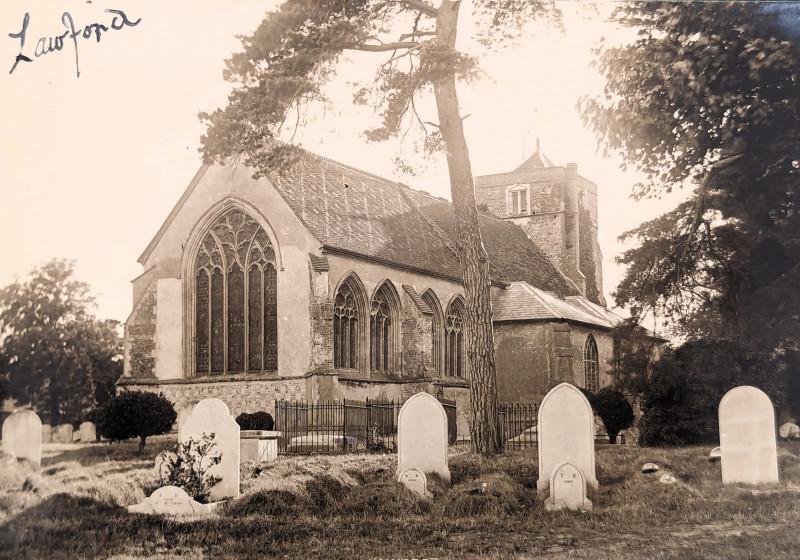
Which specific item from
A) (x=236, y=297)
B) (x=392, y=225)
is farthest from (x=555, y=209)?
(x=236, y=297)

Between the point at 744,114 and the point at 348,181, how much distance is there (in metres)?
4.82

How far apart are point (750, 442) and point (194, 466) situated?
590 centimetres

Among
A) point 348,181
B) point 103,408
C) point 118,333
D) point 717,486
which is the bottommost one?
point 717,486

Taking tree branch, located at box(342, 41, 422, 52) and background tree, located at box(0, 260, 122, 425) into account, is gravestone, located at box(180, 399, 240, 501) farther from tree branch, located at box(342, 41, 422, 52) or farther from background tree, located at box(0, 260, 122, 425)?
tree branch, located at box(342, 41, 422, 52)

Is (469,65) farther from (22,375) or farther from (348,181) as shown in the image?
(22,375)

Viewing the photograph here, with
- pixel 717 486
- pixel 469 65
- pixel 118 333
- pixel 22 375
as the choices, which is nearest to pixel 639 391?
pixel 717 486

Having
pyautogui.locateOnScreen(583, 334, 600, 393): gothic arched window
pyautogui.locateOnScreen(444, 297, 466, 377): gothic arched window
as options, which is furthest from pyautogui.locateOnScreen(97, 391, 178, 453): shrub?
pyautogui.locateOnScreen(583, 334, 600, 393): gothic arched window

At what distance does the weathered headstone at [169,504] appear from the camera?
8.87 m

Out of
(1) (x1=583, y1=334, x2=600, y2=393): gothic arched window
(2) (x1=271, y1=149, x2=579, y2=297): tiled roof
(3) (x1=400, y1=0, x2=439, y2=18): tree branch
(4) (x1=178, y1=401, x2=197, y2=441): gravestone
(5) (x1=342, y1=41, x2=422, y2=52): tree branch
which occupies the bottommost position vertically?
(4) (x1=178, y1=401, x2=197, y2=441): gravestone

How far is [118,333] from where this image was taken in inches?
420

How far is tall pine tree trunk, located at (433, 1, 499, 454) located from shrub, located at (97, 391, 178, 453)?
355cm

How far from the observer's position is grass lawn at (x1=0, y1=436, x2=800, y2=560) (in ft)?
28.0

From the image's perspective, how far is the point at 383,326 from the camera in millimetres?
14945

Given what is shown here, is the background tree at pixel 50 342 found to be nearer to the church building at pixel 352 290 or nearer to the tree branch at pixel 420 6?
the church building at pixel 352 290
